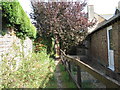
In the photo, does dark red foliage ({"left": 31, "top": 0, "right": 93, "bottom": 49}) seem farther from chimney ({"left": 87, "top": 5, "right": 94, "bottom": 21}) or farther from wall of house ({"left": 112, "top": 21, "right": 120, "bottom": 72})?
→ chimney ({"left": 87, "top": 5, "right": 94, "bottom": 21})

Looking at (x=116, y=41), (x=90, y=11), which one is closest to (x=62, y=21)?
(x=116, y=41)

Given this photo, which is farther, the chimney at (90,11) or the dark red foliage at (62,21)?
the chimney at (90,11)

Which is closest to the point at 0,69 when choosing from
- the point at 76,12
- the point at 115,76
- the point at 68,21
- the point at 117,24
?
the point at 115,76

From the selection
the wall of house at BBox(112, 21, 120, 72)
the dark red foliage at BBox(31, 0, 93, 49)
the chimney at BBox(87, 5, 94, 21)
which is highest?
the chimney at BBox(87, 5, 94, 21)

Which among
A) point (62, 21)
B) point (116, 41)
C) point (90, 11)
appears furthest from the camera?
point (90, 11)

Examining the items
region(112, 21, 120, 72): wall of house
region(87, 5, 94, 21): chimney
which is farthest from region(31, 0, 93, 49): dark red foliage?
region(87, 5, 94, 21): chimney

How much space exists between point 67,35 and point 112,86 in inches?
398

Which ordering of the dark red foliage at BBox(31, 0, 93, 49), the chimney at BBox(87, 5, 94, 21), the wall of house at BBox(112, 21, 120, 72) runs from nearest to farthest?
the wall of house at BBox(112, 21, 120, 72) → the dark red foliage at BBox(31, 0, 93, 49) → the chimney at BBox(87, 5, 94, 21)

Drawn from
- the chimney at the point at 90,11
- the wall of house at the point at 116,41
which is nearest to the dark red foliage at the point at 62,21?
the wall of house at the point at 116,41

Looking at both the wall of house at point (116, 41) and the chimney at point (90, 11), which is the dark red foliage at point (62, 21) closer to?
the wall of house at point (116, 41)

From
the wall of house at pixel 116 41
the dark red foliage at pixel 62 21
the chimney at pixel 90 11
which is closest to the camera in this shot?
the wall of house at pixel 116 41

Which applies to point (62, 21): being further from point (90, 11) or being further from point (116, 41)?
point (90, 11)

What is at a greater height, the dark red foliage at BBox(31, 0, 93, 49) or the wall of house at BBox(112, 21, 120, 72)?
the dark red foliage at BBox(31, 0, 93, 49)

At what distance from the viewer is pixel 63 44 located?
1178 cm
